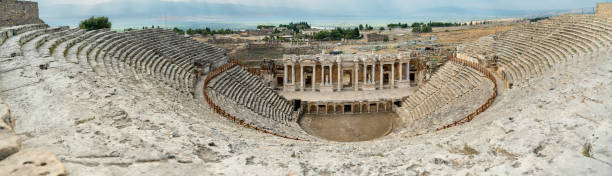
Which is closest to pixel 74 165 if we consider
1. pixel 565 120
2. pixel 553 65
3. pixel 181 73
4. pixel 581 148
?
pixel 581 148

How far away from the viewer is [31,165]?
4738 millimetres

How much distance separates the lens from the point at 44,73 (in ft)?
39.9

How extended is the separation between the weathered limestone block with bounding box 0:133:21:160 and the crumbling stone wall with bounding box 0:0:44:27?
27908 mm

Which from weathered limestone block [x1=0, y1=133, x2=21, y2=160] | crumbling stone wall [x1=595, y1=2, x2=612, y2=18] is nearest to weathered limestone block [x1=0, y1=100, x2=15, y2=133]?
weathered limestone block [x1=0, y1=133, x2=21, y2=160]

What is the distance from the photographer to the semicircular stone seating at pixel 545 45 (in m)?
20.7

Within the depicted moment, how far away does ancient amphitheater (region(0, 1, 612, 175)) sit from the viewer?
6074 mm

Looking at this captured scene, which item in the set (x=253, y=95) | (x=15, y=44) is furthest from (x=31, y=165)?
(x=253, y=95)

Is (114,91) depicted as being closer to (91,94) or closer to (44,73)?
(91,94)

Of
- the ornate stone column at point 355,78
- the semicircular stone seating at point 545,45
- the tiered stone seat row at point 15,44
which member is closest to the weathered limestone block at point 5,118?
the tiered stone seat row at point 15,44

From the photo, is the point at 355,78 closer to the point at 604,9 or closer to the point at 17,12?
the point at 604,9

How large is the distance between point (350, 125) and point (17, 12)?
26382 millimetres

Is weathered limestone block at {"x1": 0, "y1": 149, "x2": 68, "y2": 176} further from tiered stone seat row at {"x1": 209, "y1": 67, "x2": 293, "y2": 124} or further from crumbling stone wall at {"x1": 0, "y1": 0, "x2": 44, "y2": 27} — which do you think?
crumbling stone wall at {"x1": 0, "y1": 0, "x2": 44, "y2": 27}

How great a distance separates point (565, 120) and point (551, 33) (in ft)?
78.8

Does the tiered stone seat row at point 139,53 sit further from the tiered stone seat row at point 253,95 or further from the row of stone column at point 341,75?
the row of stone column at point 341,75
